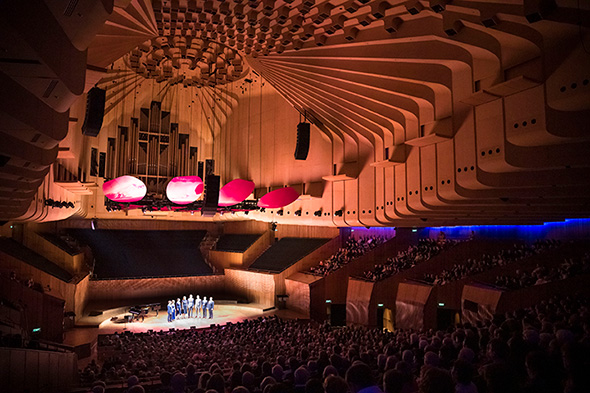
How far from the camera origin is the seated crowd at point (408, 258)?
1400 cm

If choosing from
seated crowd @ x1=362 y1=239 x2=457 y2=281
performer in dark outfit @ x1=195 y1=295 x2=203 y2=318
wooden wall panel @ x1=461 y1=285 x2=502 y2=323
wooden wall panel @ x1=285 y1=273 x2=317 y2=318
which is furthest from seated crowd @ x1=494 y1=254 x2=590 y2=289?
performer in dark outfit @ x1=195 y1=295 x2=203 y2=318

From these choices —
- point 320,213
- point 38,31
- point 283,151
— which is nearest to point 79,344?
point 320,213

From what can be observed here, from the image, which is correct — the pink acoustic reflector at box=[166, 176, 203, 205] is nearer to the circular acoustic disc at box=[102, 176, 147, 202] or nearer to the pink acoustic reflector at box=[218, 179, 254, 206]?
the circular acoustic disc at box=[102, 176, 147, 202]

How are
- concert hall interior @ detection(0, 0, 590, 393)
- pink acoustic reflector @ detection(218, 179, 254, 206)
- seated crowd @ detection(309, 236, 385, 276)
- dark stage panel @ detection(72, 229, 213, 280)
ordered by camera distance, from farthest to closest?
dark stage panel @ detection(72, 229, 213, 280) → seated crowd @ detection(309, 236, 385, 276) → pink acoustic reflector @ detection(218, 179, 254, 206) → concert hall interior @ detection(0, 0, 590, 393)

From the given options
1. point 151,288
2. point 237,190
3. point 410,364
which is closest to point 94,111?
point 237,190

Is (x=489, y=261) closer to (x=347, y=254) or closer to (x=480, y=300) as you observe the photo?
(x=480, y=300)

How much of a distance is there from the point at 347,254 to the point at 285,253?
11.7ft

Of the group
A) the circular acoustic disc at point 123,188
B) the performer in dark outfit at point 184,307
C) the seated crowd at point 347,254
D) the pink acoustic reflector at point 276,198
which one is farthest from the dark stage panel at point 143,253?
the circular acoustic disc at point 123,188

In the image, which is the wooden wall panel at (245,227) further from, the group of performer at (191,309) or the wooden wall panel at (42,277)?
the wooden wall panel at (42,277)

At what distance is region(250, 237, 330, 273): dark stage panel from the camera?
58.5 feet

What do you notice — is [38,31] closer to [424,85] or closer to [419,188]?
[424,85]

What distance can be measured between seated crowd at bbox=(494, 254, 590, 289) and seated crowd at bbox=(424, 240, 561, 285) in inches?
40.2

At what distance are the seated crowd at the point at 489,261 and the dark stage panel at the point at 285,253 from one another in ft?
20.8

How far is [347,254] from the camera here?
16.5m
